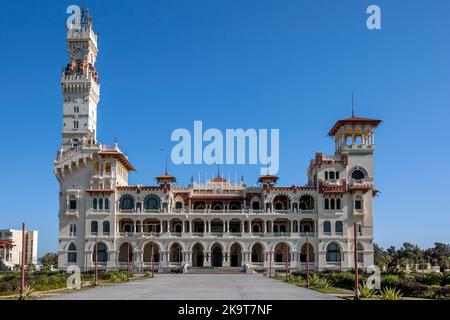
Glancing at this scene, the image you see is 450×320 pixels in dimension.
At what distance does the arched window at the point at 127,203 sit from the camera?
100062mm

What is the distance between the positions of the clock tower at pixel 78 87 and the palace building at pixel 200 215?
0.16 metres

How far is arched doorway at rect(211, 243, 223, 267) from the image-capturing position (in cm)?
10194

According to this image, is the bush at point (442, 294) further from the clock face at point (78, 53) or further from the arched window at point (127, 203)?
the clock face at point (78, 53)

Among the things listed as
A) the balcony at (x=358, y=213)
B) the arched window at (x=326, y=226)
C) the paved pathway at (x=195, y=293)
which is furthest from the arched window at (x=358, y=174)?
the paved pathway at (x=195, y=293)

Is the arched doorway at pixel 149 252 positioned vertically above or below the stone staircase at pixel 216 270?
above

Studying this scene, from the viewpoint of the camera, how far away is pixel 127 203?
100188mm

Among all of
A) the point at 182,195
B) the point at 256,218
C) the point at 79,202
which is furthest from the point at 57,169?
the point at 256,218

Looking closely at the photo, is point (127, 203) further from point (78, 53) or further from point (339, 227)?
point (339, 227)

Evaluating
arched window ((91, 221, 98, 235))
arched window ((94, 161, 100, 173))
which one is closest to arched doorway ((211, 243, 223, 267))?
arched window ((91, 221, 98, 235))

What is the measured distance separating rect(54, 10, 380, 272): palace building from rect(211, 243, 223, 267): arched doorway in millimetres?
261

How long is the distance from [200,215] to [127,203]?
37.9 feet

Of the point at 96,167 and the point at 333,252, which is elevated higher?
the point at 96,167

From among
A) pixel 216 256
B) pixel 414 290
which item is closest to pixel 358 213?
pixel 216 256
